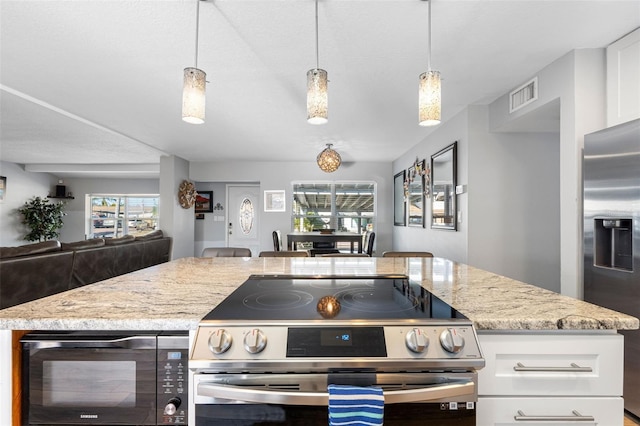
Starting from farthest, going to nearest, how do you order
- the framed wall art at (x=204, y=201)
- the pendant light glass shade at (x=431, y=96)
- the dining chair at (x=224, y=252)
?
1. the framed wall art at (x=204, y=201)
2. the dining chair at (x=224, y=252)
3. the pendant light glass shade at (x=431, y=96)

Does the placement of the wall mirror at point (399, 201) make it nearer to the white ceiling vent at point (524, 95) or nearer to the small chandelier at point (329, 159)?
the small chandelier at point (329, 159)

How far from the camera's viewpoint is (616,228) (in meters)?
1.83

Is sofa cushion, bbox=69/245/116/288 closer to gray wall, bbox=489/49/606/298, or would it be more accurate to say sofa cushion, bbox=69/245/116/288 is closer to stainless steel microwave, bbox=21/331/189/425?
stainless steel microwave, bbox=21/331/189/425

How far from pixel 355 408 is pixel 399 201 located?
5.29m

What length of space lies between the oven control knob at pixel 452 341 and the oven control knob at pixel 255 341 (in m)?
0.47

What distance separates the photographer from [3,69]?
2488 millimetres

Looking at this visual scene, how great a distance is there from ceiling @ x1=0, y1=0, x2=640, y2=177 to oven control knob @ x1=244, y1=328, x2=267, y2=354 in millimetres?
1714

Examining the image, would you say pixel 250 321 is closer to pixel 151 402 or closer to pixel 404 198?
pixel 151 402

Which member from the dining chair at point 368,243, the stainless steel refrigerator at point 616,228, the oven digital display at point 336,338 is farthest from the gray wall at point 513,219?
the oven digital display at point 336,338

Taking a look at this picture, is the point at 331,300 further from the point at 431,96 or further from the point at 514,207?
the point at 514,207

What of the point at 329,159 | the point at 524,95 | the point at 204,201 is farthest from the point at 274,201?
the point at 524,95

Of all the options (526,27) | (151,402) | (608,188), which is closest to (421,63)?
(526,27)

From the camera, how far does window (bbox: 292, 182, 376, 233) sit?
21.7 feet

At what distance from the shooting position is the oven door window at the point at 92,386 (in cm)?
86
